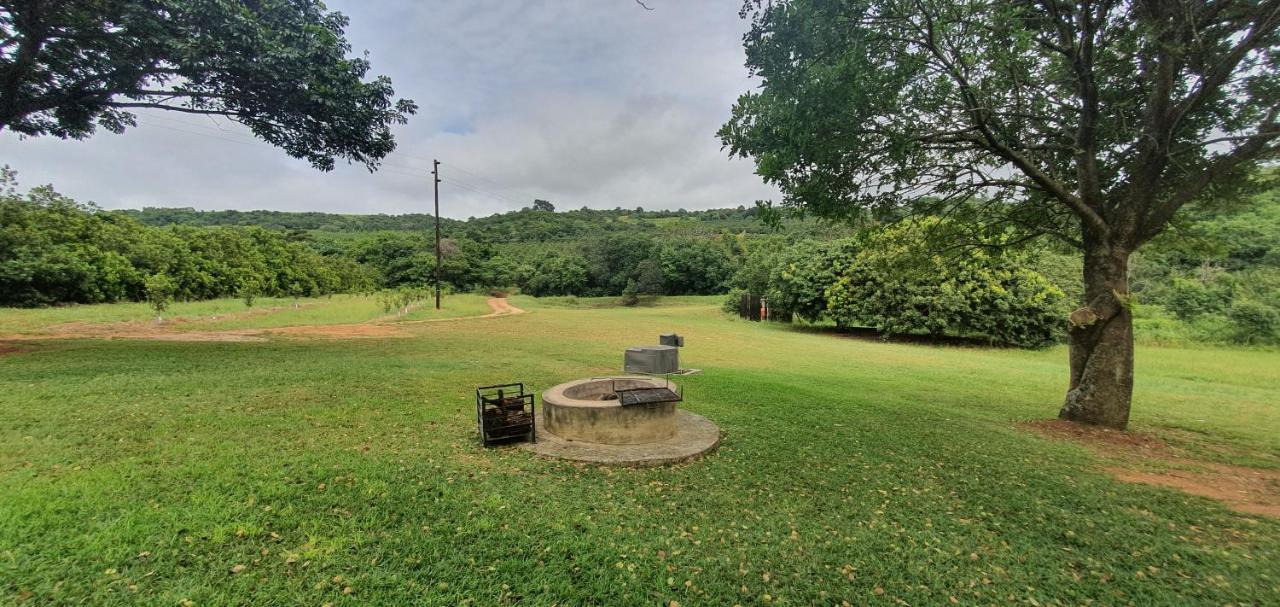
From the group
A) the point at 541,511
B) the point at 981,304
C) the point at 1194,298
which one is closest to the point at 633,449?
the point at 541,511

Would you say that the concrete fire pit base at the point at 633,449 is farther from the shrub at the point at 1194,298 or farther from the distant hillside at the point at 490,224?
the distant hillside at the point at 490,224

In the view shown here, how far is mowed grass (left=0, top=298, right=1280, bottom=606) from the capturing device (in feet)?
10.1

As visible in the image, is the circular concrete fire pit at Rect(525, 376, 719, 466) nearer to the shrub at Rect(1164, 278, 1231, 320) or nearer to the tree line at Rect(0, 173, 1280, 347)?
the tree line at Rect(0, 173, 1280, 347)

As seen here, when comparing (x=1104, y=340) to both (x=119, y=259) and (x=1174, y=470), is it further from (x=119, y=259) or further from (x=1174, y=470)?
(x=119, y=259)

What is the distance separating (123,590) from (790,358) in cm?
1603

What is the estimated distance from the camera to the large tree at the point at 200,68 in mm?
8398

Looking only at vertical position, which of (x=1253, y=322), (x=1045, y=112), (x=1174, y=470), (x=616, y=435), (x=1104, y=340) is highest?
(x=1045, y=112)

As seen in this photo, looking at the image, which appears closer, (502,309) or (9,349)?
(9,349)

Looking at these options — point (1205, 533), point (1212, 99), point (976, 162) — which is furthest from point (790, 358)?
point (1205, 533)

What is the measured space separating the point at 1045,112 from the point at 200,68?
14.9 metres

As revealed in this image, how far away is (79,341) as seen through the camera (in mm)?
12078

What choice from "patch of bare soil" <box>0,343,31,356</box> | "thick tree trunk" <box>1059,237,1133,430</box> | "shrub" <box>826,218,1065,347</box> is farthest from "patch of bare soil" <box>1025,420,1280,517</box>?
"patch of bare soil" <box>0,343,31,356</box>

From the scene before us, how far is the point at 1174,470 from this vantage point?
19.5ft

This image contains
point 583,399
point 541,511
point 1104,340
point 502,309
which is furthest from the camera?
point 502,309
